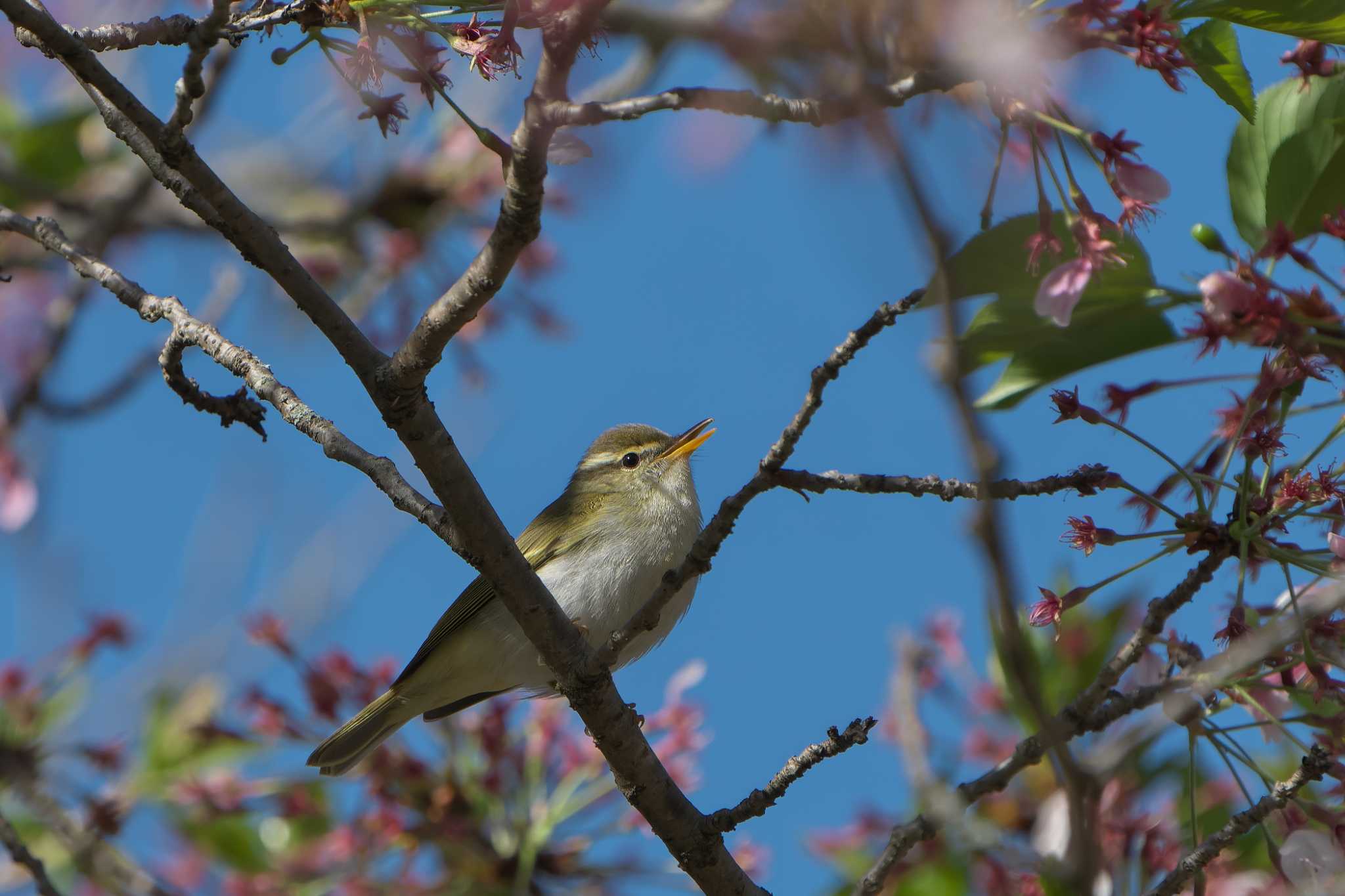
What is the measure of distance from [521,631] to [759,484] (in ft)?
8.17

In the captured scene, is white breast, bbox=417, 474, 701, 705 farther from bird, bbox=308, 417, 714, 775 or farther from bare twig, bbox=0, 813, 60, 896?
bare twig, bbox=0, 813, 60, 896

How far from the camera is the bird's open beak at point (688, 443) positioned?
21.1 ft

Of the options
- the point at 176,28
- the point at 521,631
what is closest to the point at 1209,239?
the point at 176,28

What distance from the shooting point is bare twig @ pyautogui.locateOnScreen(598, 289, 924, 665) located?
2.61 metres

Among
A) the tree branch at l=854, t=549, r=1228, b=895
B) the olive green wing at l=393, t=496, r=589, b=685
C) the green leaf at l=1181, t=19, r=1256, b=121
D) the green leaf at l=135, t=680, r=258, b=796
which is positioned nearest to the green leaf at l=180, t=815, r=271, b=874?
the green leaf at l=135, t=680, r=258, b=796

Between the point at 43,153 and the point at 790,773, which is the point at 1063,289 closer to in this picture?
the point at 790,773

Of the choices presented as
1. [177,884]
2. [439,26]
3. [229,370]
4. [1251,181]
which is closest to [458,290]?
[439,26]

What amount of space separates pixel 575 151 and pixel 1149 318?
1.75m

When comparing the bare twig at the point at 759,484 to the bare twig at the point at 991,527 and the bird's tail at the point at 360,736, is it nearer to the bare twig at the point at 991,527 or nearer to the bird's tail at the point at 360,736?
the bare twig at the point at 991,527

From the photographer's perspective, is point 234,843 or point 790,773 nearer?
point 790,773

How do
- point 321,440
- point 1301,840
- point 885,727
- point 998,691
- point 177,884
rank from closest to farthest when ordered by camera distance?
point 1301,840
point 321,440
point 998,691
point 885,727
point 177,884

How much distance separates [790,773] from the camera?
325 cm

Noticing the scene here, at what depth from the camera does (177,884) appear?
20.8ft

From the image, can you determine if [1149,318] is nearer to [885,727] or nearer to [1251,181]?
[1251,181]
